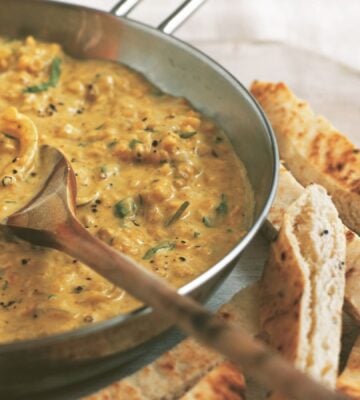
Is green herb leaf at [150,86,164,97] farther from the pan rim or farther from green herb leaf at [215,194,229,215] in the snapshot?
green herb leaf at [215,194,229,215]

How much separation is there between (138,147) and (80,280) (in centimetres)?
76

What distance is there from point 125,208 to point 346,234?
2.93 feet

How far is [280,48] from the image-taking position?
5.11 meters

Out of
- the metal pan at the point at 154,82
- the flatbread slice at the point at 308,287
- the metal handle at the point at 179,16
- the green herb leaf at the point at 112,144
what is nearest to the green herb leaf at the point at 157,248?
the metal pan at the point at 154,82

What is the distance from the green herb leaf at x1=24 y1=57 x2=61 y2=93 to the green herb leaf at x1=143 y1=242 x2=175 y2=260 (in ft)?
3.99

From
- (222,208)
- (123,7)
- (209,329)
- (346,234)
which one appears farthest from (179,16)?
(209,329)

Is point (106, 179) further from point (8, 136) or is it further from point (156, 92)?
point (156, 92)

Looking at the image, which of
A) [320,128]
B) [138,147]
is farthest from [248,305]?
[320,128]

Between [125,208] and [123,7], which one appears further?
[123,7]

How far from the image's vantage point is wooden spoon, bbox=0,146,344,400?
2.19 meters

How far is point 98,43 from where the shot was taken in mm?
4457

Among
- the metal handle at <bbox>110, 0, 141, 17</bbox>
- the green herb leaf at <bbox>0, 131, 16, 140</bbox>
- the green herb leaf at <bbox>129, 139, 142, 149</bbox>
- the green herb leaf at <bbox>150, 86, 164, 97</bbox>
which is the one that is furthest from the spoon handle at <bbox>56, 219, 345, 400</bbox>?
the metal handle at <bbox>110, 0, 141, 17</bbox>

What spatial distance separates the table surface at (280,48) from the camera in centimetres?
457

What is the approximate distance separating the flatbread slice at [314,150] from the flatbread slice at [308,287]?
402 mm
